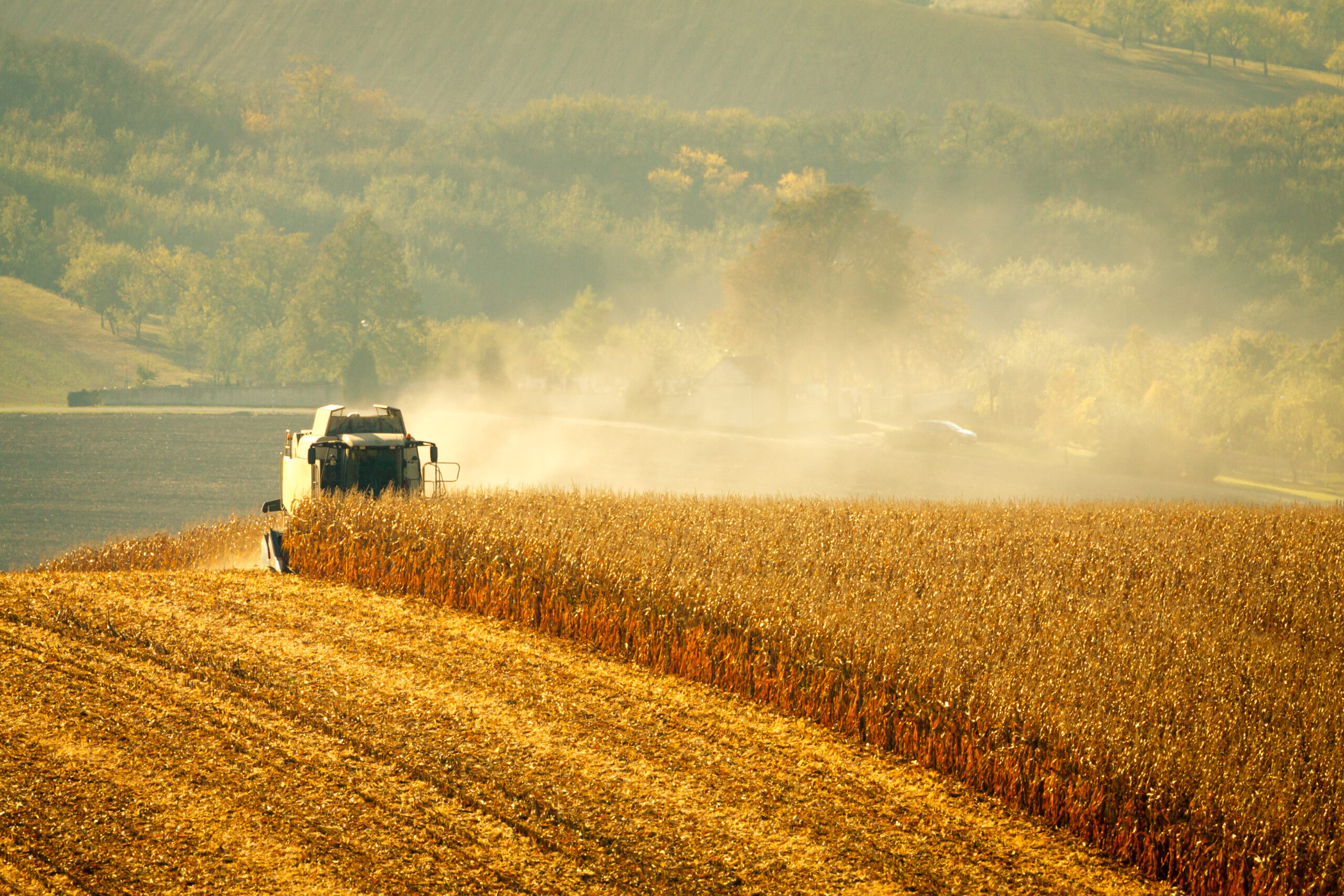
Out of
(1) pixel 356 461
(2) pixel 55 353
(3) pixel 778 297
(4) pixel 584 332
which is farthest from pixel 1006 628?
(2) pixel 55 353

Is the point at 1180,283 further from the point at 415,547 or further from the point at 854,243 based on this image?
the point at 415,547

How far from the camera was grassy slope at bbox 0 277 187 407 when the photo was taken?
392ft

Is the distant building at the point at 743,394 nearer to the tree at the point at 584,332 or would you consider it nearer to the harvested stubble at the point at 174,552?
the tree at the point at 584,332

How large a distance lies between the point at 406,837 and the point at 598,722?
2.46 meters

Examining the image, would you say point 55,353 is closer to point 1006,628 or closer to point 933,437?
point 933,437

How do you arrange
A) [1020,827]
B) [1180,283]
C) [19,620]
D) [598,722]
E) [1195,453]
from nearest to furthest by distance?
[1020,827] < [598,722] < [19,620] < [1195,453] < [1180,283]

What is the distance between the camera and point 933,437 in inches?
2408

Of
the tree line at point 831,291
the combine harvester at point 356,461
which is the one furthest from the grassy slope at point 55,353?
the combine harvester at point 356,461

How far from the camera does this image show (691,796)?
793 centimetres

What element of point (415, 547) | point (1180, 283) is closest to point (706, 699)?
point (415, 547)

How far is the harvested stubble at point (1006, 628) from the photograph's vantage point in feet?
24.4

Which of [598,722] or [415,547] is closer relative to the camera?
[598,722]

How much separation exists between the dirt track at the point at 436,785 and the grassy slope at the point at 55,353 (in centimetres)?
12402

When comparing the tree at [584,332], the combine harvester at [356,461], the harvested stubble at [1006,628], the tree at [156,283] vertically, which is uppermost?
the tree at [156,283]
